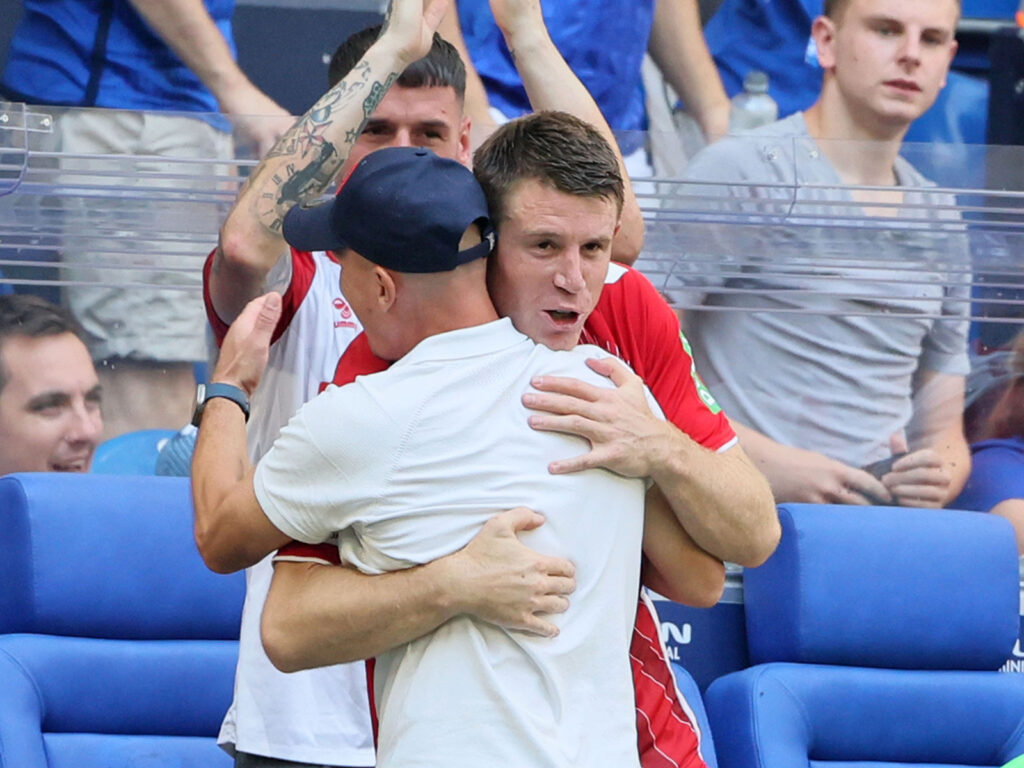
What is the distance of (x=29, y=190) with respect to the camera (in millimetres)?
2842

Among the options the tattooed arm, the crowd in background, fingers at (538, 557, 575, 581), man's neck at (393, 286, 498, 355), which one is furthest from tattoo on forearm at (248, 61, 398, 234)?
the crowd in background

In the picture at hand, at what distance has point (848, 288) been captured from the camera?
3387mm

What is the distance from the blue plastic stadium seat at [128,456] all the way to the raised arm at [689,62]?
60.2 inches

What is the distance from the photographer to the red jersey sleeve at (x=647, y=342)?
5.68 ft

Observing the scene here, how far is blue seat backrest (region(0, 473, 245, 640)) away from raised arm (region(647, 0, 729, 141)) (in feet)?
5.82

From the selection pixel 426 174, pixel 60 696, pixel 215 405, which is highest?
pixel 426 174

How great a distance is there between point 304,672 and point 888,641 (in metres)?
1.38

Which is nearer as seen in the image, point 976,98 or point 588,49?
point 588,49

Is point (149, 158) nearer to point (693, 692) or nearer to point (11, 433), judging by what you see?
point (11, 433)

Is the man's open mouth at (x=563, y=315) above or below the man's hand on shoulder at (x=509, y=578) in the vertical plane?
above

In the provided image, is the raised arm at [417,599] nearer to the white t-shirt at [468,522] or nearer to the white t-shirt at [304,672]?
the white t-shirt at [468,522]

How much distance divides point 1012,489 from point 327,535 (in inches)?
101

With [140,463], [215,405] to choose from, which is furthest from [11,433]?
[215,405]

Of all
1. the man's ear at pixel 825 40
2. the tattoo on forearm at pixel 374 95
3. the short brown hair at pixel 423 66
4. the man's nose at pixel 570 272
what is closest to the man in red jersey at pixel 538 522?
the man's nose at pixel 570 272
